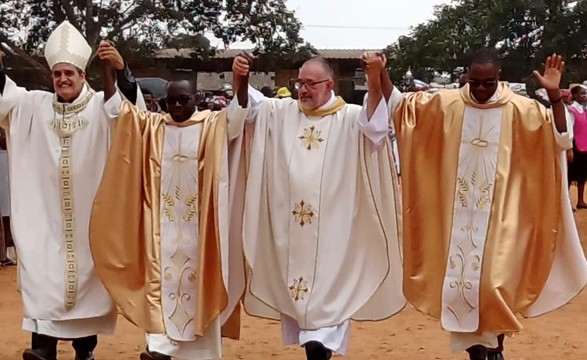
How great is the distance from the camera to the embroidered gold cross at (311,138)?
21.2ft

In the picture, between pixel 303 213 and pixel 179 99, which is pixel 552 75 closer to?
pixel 303 213

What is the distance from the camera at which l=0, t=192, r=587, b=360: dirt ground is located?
24.9 feet

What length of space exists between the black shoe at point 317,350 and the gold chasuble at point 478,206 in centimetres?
64

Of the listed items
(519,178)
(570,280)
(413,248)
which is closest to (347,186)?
→ (413,248)

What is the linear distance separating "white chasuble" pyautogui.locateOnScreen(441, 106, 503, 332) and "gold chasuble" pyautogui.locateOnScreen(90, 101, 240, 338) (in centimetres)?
138

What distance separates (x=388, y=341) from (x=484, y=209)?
2.19 meters

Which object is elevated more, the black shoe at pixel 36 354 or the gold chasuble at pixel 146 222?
the gold chasuble at pixel 146 222

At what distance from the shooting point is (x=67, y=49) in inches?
261

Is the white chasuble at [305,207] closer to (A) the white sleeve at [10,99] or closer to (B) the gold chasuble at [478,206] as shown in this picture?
(B) the gold chasuble at [478,206]

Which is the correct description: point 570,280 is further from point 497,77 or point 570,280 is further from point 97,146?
point 97,146

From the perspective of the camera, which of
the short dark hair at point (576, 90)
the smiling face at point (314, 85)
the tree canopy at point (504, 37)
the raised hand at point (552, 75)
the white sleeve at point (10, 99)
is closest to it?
the raised hand at point (552, 75)

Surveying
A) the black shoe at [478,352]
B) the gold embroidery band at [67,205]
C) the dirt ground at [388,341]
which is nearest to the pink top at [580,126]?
the dirt ground at [388,341]

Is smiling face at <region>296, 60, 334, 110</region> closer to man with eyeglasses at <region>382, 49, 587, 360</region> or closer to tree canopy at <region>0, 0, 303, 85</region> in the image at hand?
man with eyeglasses at <region>382, 49, 587, 360</region>

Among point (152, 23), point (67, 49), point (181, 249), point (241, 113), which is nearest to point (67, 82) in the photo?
point (67, 49)
